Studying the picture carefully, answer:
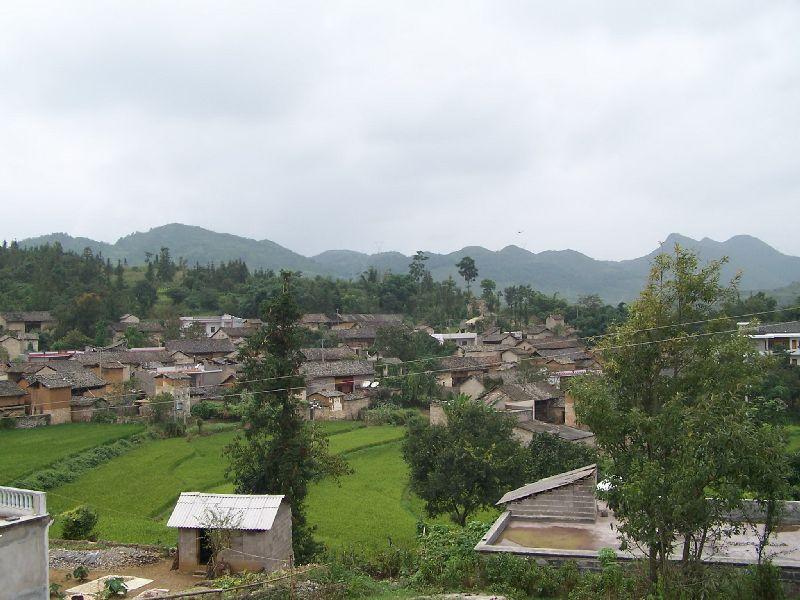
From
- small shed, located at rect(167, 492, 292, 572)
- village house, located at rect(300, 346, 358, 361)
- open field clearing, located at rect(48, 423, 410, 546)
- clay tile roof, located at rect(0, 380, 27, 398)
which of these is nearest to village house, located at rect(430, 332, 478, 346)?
village house, located at rect(300, 346, 358, 361)

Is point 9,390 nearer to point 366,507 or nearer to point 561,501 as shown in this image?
point 366,507

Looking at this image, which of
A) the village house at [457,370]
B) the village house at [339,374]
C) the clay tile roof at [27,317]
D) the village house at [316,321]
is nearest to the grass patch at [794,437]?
the village house at [457,370]

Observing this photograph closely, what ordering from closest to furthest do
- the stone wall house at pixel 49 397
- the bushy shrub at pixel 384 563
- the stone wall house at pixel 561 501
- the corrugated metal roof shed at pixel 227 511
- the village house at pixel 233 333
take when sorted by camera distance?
the bushy shrub at pixel 384 563 < the corrugated metal roof shed at pixel 227 511 < the stone wall house at pixel 561 501 < the stone wall house at pixel 49 397 < the village house at pixel 233 333

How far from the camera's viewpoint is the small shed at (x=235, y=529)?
15188 millimetres

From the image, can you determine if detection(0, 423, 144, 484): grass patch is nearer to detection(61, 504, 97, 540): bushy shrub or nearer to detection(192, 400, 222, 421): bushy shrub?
detection(192, 400, 222, 421): bushy shrub

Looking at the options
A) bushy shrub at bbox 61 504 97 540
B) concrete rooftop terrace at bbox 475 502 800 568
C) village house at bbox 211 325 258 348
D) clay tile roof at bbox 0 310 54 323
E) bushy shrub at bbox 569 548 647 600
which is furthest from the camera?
village house at bbox 211 325 258 348

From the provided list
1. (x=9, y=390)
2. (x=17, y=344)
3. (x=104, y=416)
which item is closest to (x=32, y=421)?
(x=9, y=390)

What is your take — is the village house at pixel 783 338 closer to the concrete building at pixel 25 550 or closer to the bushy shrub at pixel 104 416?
the bushy shrub at pixel 104 416

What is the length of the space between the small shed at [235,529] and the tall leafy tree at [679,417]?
828 cm

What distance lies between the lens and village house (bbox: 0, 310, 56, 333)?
6806 cm

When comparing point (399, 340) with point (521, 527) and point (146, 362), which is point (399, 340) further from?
point (521, 527)

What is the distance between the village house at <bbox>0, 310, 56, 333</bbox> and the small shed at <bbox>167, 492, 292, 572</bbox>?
199ft

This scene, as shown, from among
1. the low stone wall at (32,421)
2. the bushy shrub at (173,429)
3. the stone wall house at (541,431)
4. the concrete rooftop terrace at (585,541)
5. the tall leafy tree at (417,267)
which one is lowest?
the bushy shrub at (173,429)

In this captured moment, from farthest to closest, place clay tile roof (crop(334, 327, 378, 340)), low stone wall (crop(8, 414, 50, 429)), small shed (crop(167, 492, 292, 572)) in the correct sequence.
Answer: clay tile roof (crop(334, 327, 378, 340)) < low stone wall (crop(8, 414, 50, 429)) < small shed (crop(167, 492, 292, 572))
